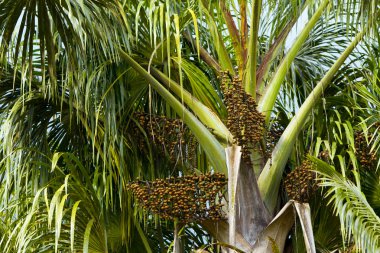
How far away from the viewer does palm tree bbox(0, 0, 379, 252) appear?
564 cm

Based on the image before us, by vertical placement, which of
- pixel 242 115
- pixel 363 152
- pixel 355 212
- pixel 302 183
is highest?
pixel 242 115

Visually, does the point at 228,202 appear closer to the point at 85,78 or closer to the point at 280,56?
the point at 280,56

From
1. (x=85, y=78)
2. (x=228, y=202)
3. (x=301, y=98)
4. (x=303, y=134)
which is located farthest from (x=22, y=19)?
(x=301, y=98)

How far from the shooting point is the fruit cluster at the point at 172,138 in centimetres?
617

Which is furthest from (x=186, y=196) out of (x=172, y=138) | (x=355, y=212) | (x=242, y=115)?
(x=355, y=212)

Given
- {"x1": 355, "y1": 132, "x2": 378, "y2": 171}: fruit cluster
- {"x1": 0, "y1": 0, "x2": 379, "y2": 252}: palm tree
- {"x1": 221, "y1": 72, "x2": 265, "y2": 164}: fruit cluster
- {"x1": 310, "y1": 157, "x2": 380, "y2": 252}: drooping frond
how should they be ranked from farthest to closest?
{"x1": 355, "y1": 132, "x2": 378, "y2": 171}: fruit cluster, {"x1": 0, "y1": 0, "x2": 379, "y2": 252}: palm tree, {"x1": 221, "y1": 72, "x2": 265, "y2": 164}: fruit cluster, {"x1": 310, "y1": 157, "x2": 380, "y2": 252}: drooping frond

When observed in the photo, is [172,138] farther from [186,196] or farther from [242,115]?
[242,115]

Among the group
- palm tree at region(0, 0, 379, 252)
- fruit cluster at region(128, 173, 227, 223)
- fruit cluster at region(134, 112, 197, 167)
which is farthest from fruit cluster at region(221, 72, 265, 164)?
fruit cluster at region(134, 112, 197, 167)

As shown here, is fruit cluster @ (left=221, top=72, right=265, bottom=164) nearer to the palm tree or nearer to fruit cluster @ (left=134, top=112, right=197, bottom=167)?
the palm tree

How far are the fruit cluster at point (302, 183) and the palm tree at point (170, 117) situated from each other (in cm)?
8

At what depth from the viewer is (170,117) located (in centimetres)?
680

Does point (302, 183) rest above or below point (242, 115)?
below

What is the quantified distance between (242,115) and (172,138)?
2.84 ft

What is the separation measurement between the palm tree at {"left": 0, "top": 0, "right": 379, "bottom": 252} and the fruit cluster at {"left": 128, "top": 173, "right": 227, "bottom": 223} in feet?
0.45
